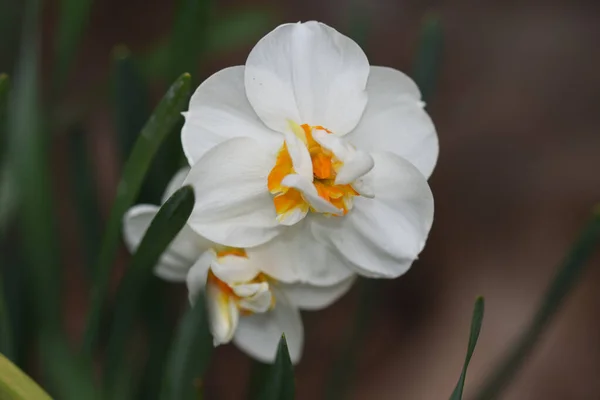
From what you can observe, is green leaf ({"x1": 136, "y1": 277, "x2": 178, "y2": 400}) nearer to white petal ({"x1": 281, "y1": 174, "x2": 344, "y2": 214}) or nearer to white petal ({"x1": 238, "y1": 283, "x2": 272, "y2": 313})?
white petal ({"x1": 238, "y1": 283, "x2": 272, "y2": 313})

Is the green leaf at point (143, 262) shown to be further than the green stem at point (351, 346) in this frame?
No

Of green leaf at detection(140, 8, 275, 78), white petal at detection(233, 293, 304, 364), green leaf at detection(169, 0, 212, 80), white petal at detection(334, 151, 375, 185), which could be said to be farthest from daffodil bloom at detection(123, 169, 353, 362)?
green leaf at detection(140, 8, 275, 78)

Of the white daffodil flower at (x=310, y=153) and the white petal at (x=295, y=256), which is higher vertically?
the white daffodil flower at (x=310, y=153)

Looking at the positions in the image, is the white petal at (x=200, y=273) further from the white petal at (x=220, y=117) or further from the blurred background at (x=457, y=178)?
the blurred background at (x=457, y=178)

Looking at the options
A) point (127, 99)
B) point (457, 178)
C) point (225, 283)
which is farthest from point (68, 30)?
point (457, 178)

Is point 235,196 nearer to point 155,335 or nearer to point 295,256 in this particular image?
point 295,256

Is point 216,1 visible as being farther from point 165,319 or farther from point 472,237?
point 165,319

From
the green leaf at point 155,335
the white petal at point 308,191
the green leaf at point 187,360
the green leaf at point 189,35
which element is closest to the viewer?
the white petal at point 308,191

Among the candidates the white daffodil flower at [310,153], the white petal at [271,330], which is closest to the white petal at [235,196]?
the white daffodil flower at [310,153]

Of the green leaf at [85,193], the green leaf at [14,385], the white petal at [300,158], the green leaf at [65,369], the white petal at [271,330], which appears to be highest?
the white petal at [300,158]
